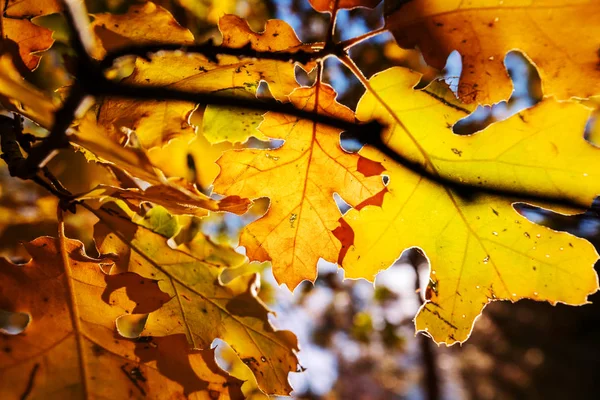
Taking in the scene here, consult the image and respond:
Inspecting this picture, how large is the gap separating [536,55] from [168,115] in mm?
803

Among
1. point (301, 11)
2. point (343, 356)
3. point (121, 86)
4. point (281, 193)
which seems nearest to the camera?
point (121, 86)

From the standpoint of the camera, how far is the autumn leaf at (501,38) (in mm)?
908

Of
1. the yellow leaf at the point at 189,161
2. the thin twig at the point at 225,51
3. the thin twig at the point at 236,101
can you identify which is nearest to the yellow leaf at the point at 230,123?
the thin twig at the point at 236,101

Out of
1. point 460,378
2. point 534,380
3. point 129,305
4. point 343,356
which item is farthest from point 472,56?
point 460,378

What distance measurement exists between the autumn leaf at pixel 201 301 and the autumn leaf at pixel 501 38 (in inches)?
29.7

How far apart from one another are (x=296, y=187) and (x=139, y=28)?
553 mm

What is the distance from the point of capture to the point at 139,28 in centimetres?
108

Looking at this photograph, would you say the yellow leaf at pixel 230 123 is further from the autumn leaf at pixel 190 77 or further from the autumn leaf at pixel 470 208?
the autumn leaf at pixel 470 208

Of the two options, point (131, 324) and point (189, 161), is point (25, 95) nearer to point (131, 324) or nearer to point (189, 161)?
point (189, 161)

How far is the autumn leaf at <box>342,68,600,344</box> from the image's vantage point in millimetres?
1061

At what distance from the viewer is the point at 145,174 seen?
0.94 m

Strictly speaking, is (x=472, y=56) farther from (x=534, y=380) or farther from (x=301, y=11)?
(x=534, y=380)

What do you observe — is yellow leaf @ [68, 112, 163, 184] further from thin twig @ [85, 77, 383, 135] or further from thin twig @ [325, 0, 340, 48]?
thin twig @ [325, 0, 340, 48]

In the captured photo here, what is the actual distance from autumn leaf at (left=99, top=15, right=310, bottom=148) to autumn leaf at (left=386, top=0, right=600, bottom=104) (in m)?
0.27
